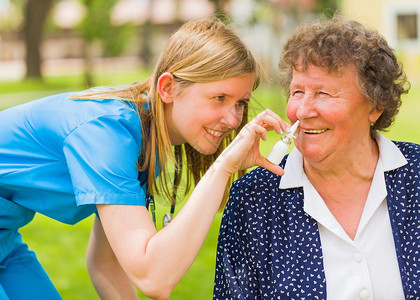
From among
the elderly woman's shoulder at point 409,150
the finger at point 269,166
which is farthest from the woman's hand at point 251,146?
the elderly woman's shoulder at point 409,150

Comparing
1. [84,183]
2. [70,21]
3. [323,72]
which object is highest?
[323,72]

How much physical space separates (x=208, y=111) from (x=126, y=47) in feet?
123

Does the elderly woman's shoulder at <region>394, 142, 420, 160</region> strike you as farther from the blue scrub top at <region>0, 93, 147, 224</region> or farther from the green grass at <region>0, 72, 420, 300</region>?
the blue scrub top at <region>0, 93, 147, 224</region>

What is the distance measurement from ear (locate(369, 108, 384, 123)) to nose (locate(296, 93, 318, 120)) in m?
0.31

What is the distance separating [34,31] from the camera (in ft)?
101

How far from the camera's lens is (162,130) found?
3035mm

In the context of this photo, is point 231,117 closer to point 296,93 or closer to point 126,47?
point 296,93

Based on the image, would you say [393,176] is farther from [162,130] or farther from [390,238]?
[162,130]

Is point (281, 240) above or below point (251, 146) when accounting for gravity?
below

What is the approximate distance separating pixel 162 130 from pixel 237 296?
78cm

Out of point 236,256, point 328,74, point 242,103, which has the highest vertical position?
point 328,74

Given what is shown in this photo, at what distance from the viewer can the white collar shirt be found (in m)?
3.00

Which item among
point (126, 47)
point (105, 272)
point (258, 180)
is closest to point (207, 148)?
point (258, 180)

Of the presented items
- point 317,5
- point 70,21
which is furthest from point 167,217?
point 70,21
